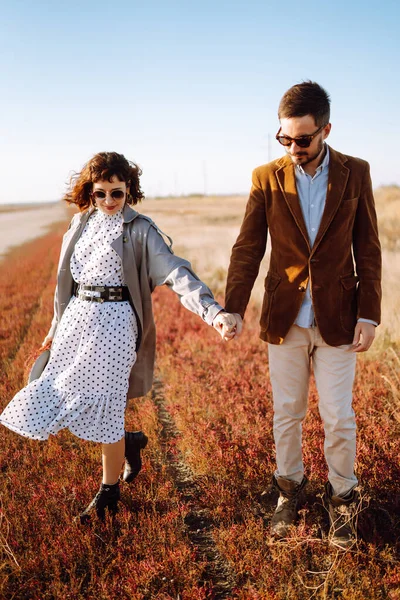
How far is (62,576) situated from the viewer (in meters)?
3.14

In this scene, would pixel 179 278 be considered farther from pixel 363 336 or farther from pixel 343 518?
pixel 343 518

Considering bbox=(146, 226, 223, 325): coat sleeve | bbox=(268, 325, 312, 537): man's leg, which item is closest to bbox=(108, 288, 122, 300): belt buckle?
bbox=(146, 226, 223, 325): coat sleeve

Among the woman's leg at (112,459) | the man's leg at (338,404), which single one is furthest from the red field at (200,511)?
the man's leg at (338,404)

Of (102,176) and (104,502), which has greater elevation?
(102,176)

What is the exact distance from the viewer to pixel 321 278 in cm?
323

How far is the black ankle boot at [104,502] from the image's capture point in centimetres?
360

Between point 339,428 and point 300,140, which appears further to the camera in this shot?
point 339,428

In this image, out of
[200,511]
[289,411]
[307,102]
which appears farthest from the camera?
[200,511]

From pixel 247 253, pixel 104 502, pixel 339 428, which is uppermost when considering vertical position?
pixel 247 253

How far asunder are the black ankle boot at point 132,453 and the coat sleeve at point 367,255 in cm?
190

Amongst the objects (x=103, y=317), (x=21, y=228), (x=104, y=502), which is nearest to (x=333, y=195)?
(x=103, y=317)

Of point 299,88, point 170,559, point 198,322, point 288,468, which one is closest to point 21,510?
point 170,559

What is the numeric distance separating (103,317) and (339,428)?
1.63 m

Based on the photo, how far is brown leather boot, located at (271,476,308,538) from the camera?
352cm
